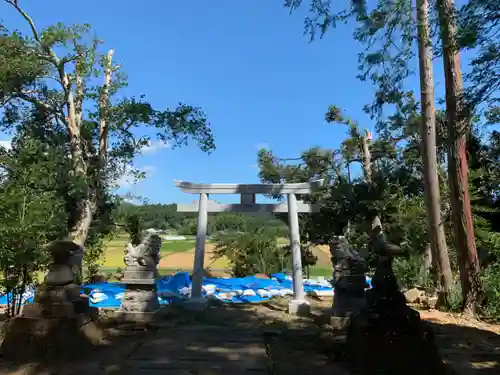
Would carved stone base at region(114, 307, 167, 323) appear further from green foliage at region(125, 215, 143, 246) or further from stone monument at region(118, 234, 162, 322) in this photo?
green foliage at region(125, 215, 143, 246)

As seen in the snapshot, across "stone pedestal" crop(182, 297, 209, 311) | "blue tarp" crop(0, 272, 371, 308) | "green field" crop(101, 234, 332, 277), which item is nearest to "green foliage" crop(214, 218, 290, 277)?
"blue tarp" crop(0, 272, 371, 308)

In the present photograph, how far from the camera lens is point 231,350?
5.14 meters

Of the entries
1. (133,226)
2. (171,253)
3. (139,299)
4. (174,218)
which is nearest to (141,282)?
(139,299)

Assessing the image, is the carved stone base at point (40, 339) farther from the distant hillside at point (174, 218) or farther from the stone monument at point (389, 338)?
the distant hillside at point (174, 218)

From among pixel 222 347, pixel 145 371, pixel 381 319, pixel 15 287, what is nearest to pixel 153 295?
pixel 15 287

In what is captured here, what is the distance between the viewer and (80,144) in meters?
13.0

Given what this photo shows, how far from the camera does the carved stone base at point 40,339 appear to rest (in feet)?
15.1

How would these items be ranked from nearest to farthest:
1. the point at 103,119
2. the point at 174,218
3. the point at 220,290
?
1. the point at 220,290
2. the point at 103,119
3. the point at 174,218

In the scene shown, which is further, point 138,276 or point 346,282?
point 138,276

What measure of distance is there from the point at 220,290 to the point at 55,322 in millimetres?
7640

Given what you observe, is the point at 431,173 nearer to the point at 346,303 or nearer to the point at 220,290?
the point at 346,303

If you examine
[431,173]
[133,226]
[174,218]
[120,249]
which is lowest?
[120,249]

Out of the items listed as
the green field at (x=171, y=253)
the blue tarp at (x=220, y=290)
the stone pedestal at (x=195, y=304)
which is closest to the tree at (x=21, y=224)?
the stone pedestal at (x=195, y=304)

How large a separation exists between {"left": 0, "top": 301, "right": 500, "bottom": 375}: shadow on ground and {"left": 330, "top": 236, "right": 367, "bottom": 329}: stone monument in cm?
47
